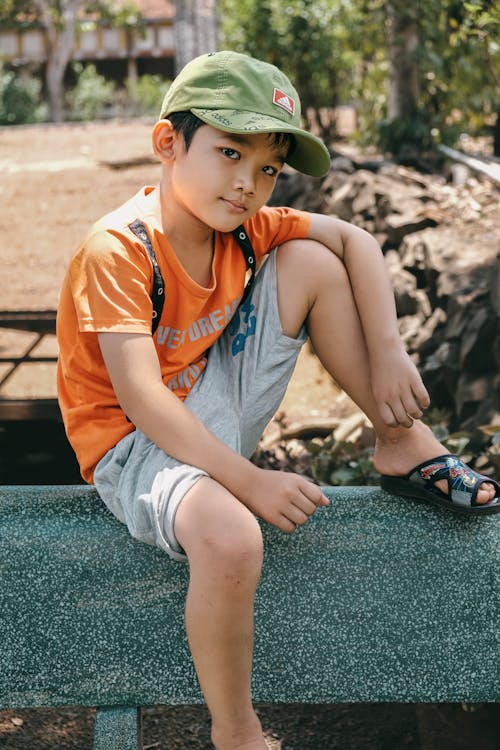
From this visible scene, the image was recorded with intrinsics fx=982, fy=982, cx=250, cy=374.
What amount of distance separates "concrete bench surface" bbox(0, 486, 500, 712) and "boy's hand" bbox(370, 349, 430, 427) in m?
0.21

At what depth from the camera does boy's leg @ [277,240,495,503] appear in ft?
6.69

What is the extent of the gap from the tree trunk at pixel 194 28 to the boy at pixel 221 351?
10.1m

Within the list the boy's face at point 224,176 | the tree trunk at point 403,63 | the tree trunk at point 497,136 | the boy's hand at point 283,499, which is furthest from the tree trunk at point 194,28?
the boy's hand at point 283,499

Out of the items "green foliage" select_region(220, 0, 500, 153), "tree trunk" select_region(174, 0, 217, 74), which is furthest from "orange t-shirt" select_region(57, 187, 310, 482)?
"tree trunk" select_region(174, 0, 217, 74)

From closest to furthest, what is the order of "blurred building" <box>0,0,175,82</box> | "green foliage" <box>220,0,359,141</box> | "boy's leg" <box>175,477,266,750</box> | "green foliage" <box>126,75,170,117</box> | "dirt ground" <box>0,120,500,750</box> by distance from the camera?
"boy's leg" <box>175,477,266,750</box>, "dirt ground" <box>0,120,500,750</box>, "green foliage" <box>220,0,359,141</box>, "green foliage" <box>126,75,170,117</box>, "blurred building" <box>0,0,175,82</box>

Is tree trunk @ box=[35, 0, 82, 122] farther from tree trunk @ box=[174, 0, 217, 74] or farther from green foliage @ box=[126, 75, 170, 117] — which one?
tree trunk @ box=[174, 0, 217, 74]

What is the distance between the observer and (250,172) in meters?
1.90

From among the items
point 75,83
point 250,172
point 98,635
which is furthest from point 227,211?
point 75,83

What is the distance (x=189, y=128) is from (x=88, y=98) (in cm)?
2446

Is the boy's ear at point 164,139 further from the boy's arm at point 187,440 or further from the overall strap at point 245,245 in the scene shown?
the boy's arm at point 187,440

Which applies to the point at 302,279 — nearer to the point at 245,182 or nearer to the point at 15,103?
the point at 245,182

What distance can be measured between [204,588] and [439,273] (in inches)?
131

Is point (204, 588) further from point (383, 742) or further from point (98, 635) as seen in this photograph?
point (383, 742)

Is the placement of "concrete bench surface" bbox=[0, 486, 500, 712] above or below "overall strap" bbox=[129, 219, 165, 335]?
below
